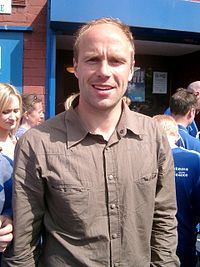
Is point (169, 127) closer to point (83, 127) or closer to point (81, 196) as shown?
point (83, 127)

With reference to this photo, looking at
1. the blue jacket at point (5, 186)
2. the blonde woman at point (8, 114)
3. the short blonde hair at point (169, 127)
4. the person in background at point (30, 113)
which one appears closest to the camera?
the blue jacket at point (5, 186)

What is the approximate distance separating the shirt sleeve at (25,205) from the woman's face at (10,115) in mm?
921

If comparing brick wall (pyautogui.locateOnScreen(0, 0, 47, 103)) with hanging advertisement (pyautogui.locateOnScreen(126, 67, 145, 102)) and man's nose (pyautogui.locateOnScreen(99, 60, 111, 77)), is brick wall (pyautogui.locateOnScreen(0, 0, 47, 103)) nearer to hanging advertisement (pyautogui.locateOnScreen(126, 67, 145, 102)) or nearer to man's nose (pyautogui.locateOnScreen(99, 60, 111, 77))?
hanging advertisement (pyautogui.locateOnScreen(126, 67, 145, 102))

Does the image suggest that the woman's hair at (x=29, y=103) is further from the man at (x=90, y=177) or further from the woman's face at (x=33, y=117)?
the man at (x=90, y=177)

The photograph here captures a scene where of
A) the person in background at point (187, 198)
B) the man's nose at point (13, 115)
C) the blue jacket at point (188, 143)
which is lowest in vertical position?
the person in background at point (187, 198)

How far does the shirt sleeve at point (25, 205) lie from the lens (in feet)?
4.96

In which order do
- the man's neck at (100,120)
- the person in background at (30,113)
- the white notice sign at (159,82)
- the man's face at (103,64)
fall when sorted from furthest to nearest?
the white notice sign at (159,82), the person in background at (30,113), the man's neck at (100,120), the man's face at (103,64)

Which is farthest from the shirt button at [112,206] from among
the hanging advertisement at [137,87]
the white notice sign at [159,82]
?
the white notice sign at [159,82]

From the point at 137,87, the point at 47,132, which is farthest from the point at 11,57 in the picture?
the point at 47,132

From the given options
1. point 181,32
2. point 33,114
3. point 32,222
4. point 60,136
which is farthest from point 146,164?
point 181,32

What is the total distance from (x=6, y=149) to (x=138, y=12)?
3.27 metres

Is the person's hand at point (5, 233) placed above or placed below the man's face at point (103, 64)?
below

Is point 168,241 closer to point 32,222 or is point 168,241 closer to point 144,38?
point 32,222

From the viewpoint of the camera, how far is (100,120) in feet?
5.37
